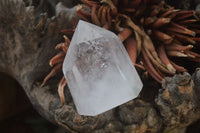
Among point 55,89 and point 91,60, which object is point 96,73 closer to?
point 91,60

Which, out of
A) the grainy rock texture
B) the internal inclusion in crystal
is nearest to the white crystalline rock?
the internal inclusion in crystal

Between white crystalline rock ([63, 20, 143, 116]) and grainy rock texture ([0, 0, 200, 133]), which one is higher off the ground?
white crystalline rock ([63, 20, 143, 116])

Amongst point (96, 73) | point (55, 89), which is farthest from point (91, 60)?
point (55, 89)

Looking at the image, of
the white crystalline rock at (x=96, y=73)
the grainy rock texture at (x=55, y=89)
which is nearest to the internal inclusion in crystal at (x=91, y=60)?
the white crystalline rock at (x=96, y=73)

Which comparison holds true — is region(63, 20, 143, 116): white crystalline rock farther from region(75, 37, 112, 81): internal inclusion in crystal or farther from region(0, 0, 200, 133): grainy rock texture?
region(0, 0, 200, 133): grainy rock texture

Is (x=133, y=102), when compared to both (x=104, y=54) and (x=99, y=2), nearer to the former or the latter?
Result: (x=104, y=54)

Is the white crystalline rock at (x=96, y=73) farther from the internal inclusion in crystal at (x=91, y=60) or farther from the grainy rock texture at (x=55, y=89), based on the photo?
the grainy rock texture at (x=55, y=89)

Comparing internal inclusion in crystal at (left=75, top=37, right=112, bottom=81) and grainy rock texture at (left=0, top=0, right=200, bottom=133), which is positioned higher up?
internal inclusion in crystal at (left=75, top=37, right=112, bottom=81)
